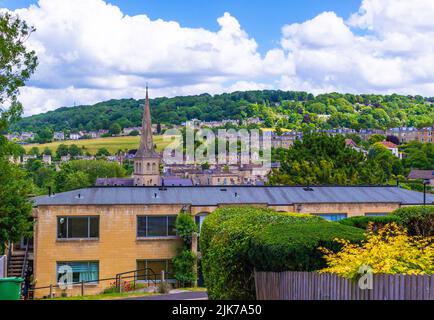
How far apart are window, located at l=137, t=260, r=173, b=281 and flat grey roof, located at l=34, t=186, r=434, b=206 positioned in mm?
3039

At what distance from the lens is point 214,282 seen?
56.4ft

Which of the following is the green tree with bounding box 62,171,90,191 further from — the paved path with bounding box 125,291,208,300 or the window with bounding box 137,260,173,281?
the paved path with bounding box 125,291,208,300

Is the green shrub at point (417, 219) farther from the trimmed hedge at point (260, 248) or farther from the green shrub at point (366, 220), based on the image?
the trimmed hedge at point (260, 248)

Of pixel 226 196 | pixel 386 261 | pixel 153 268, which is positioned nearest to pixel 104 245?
pixel 153 268

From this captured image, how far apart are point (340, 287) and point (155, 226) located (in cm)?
2416

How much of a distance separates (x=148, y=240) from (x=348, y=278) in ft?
79.6

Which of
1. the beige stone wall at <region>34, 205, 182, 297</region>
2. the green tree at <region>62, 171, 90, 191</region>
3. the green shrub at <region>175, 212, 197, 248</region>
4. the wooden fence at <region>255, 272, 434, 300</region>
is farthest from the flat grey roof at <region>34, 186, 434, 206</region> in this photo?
the green tree at <region>62, 171, 90, 191</region>

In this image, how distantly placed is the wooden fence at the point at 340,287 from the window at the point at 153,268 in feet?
67.3

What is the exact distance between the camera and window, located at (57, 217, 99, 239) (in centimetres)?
3341

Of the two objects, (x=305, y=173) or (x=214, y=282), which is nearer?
(x=214, y=282)

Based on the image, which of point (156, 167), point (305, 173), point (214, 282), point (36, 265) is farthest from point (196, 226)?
point (156, 167)

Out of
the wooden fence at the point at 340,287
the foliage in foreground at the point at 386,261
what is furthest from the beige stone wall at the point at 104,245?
the foliage in foreground at the point at 386,261
